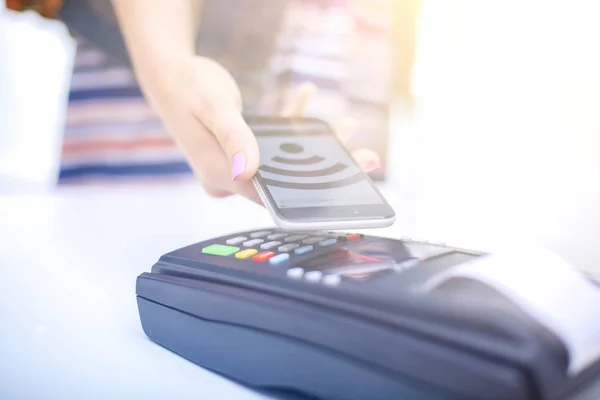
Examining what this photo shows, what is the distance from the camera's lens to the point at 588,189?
0.41 m

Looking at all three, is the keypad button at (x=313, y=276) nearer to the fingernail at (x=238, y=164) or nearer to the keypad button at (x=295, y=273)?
the keypad button at (x=295, y=273)

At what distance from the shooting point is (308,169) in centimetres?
42

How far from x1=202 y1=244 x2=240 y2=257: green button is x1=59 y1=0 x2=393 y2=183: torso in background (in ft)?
0.69

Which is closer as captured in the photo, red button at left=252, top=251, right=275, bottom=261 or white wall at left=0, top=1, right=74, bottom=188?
red button at left=252, top=251, right=275, bottom=261

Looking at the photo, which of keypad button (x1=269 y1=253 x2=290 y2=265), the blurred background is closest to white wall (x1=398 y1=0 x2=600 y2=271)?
the blurred background

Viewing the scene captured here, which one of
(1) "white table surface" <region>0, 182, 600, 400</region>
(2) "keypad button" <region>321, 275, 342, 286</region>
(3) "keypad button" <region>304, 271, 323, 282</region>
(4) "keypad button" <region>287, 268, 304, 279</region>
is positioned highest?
(2) "keypad button" <region>321, 275, 342, 286</region>

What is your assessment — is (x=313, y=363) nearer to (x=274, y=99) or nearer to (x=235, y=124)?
(x=235, y=124)

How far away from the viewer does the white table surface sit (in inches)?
11.7

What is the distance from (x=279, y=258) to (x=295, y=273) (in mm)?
29

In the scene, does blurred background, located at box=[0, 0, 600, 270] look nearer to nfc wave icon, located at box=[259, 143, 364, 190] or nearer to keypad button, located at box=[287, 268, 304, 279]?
nfc wave icon, located at box=[259, 143, 364, 190]

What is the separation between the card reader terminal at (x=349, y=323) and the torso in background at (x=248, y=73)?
217 millimetres

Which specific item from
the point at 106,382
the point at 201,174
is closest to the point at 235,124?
→ the point at 201,174

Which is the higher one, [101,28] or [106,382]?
[101,28]

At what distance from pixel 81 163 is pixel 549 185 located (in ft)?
→ 1.29
